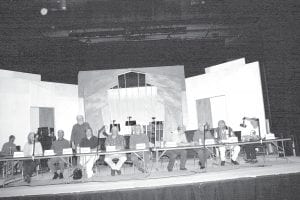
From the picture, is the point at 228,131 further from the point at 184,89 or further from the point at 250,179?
the point at 184,89

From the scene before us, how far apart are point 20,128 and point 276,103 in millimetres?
7623

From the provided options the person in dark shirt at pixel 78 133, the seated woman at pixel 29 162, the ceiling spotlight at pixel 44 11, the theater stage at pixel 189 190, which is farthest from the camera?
the ceiling spotlight at pixel 44 11

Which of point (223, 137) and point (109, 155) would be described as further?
point (223, 137)

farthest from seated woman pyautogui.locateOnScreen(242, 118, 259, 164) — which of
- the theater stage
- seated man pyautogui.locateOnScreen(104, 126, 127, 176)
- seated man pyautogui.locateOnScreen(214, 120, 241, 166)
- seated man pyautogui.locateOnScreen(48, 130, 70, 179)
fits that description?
seated man pyautogui.locateOnScreen(48, 130, 70, 179)

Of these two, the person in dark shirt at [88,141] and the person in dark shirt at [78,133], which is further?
the person in dark shirt at [78,133]

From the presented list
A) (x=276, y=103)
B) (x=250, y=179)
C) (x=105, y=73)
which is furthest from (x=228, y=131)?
(x=105, y=73)

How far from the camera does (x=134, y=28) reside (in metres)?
9.10

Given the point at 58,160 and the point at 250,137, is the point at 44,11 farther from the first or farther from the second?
the point at 250,137

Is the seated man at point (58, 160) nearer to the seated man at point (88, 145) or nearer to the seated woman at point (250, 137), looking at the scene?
the seated man at point (88, 145)

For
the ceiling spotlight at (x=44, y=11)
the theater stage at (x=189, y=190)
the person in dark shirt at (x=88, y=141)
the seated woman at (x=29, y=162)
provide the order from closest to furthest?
the theater stage at (x=189, y=190), the seated woman at (x=29, y=162), the person in dark shirt at (x=88, y=141), the ceiling spotlight at (x=44, y=11)

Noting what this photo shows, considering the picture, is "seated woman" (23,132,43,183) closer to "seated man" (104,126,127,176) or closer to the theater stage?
the theater stage

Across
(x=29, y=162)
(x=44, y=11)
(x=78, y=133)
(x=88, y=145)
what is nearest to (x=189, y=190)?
(x=88, y=145)

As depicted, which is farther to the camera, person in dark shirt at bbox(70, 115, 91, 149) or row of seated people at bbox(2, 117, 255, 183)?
person in dark shirt at bbox(70, 115, 91, 149)

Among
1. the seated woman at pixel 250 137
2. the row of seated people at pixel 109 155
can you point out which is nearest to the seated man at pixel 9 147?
the row of seated people at pixel 109 155
